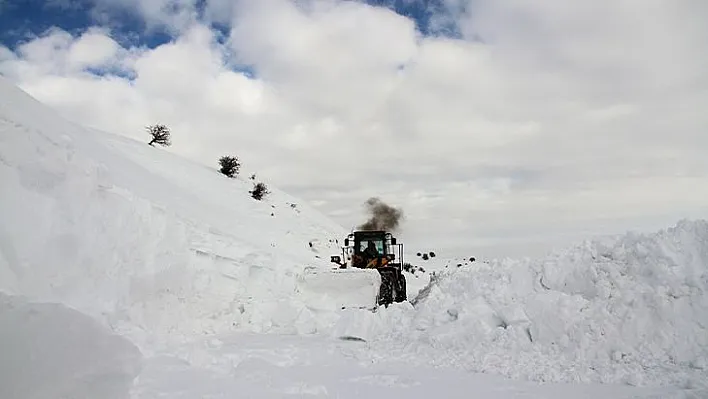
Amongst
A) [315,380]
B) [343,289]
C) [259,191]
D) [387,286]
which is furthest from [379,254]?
[259,191]

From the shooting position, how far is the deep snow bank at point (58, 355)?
3988 mm

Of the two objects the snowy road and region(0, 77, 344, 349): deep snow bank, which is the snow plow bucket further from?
the snowy road

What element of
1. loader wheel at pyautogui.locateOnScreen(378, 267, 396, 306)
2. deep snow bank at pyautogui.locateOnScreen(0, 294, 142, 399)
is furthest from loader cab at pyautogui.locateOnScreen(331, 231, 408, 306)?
deep snow bank at pyautogui.locateOnScreen(0, 294, 142, 399)

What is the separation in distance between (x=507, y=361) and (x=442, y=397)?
1878 millimetres

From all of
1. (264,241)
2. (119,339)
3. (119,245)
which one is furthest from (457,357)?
(264,241)

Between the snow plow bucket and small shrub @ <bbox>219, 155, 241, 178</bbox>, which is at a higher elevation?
small shrub @ <bbox>219, 155, 241, 178</bbox>

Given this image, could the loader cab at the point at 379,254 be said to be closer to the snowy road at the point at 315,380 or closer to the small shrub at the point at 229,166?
the snowy road at the point at 315,380

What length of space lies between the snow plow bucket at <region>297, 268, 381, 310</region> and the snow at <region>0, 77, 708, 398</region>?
14 centimetres

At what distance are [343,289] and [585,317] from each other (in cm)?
621

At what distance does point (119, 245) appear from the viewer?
998 cm

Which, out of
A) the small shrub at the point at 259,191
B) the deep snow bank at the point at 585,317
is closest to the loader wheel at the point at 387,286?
the deep snow bank at the point at 585,317

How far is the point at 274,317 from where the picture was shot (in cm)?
1165

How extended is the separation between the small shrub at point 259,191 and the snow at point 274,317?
18.1m

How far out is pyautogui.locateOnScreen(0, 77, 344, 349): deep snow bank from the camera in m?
8.19
